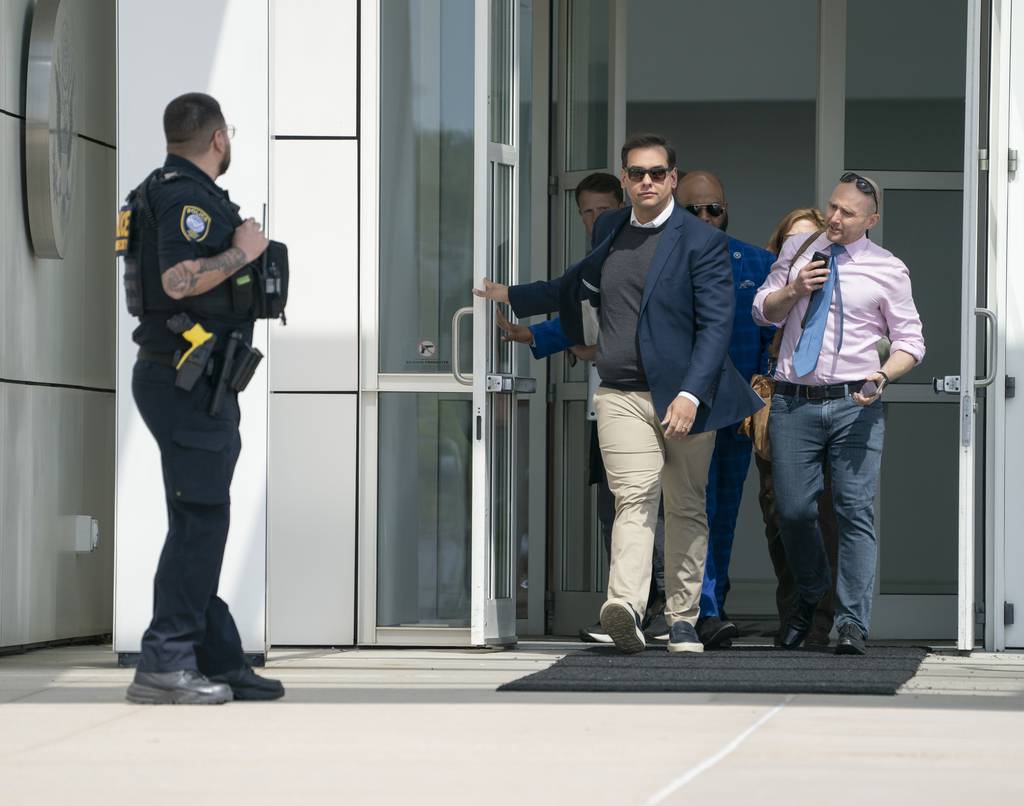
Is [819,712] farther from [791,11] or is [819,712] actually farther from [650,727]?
[791,11]

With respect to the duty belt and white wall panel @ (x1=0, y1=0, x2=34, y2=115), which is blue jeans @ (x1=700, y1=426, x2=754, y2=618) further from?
white wall panel @ (x1=0, y1=0, x2=34, y2=115)

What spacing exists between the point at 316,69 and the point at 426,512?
5.67 ft

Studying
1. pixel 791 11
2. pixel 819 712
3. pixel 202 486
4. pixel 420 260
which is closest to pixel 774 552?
pixel 420 260

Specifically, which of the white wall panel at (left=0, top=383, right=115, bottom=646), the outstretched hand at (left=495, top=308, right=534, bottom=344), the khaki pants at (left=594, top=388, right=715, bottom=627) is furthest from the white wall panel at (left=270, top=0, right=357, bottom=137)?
the khaki pants at (left=594, top=388, right=715, bottom=627)

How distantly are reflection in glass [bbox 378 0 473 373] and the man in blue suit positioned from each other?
25.8 inches

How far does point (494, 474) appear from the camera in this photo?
22.4ft

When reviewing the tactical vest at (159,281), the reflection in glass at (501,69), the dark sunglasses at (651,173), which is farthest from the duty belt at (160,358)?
the reflection in glass at (501,69)

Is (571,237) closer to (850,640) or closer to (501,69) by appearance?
(501,69)

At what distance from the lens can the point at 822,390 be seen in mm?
6434

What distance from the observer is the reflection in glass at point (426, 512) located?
6875 mm

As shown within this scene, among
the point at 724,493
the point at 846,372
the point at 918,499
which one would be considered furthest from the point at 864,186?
the point at 918,499

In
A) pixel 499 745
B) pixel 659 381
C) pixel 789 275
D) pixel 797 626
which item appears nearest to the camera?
pixel 499 745

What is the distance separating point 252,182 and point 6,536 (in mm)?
1607

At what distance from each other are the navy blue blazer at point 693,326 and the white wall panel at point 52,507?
2.31 metres
